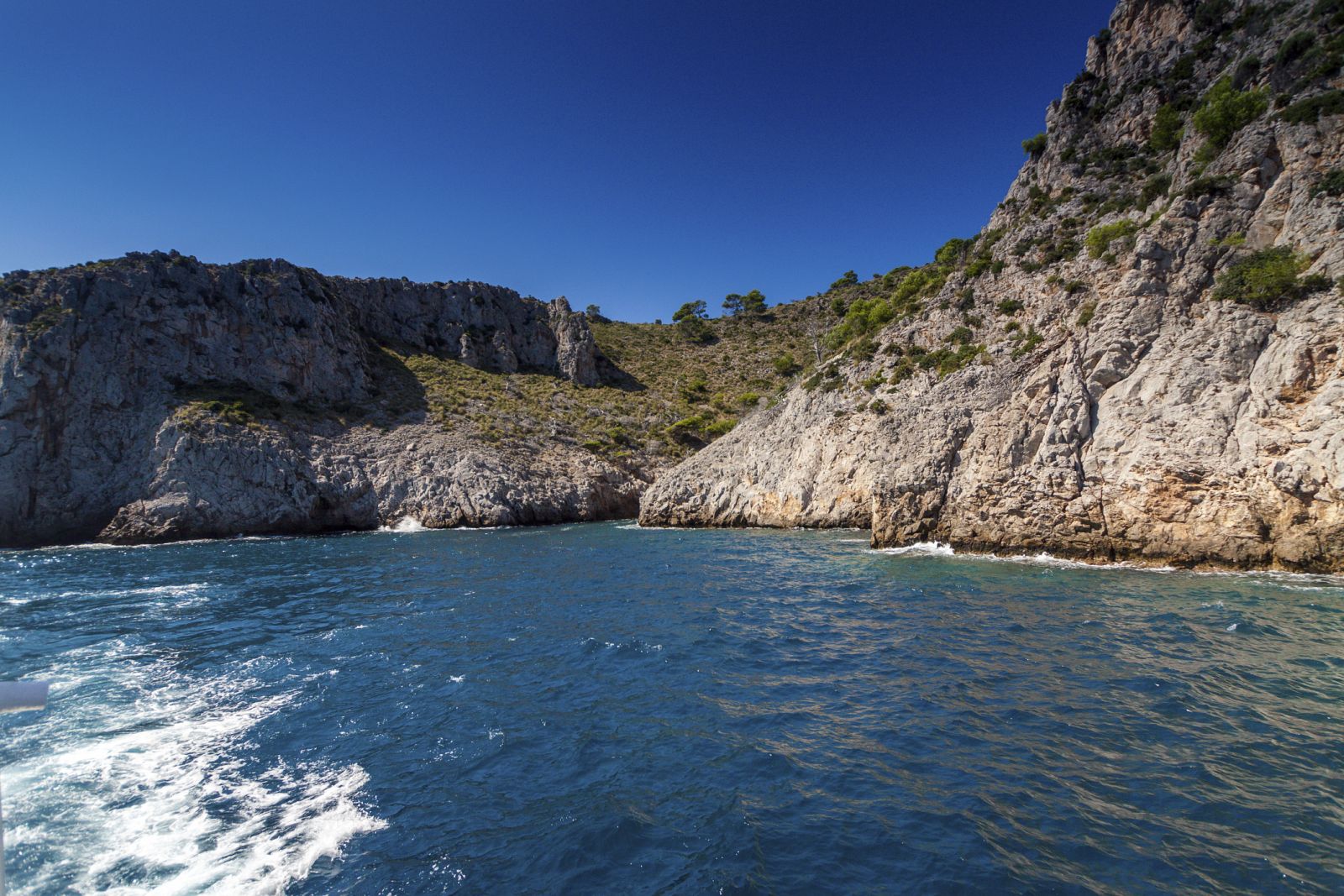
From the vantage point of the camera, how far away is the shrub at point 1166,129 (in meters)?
35.5

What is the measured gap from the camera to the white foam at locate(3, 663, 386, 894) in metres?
7.21

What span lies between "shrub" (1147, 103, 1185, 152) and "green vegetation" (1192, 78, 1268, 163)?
5.91 meters

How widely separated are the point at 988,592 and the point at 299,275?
239ft

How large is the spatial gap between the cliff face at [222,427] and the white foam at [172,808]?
139 ft

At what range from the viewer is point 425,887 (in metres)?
6.82

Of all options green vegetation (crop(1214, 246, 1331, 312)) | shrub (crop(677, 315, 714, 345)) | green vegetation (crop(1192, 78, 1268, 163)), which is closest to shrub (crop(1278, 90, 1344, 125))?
green vegetation (crop(1192, 78, 1268, 163))

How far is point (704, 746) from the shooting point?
9.96 meters

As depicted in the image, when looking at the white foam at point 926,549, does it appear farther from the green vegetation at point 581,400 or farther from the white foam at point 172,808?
the green vegetation at point 581,400

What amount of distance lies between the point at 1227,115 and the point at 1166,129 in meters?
8.55

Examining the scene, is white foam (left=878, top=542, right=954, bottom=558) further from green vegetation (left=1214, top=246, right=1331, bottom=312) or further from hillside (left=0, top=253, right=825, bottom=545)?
hillside (left=0, top=253, right=825, bottom=545)

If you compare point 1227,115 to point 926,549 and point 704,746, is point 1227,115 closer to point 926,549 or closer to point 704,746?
point 926,549

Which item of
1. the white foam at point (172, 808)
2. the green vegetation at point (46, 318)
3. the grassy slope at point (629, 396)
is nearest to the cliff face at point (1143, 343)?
the grassy slope at point (629, 396)

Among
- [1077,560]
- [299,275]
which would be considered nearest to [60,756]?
[1077,560]

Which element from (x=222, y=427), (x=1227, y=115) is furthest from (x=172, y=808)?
(x=222, y=427)
